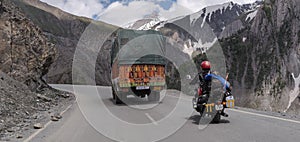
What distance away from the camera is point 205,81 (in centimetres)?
883

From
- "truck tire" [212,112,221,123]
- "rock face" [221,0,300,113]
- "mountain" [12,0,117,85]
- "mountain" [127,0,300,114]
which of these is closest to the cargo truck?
"truck tire" [212,112,221,123]

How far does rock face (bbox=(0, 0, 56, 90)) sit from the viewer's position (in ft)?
64.5

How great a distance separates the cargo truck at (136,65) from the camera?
15.1m

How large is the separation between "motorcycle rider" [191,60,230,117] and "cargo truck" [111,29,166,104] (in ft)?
20.5

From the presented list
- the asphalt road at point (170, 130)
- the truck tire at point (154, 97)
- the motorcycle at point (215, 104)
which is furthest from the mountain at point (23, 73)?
the motorcycle at point (215, 104)

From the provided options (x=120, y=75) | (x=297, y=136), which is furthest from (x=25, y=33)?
(x=297, y=136)

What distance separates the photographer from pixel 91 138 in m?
7.77

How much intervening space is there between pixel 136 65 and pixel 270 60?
40046 mm

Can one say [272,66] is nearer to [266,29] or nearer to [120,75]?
[266,29]

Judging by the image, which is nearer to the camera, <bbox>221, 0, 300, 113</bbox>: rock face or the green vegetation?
<bbox>221, 0, 300, 113</bbox>: rock face

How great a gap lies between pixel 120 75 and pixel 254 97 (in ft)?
123

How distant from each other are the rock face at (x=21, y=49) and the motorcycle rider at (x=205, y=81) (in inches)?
554

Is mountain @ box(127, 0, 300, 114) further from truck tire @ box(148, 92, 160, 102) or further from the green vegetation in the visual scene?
truck tire @ box(148, 92, 160, 102)

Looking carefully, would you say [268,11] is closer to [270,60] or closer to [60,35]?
[270,60]
